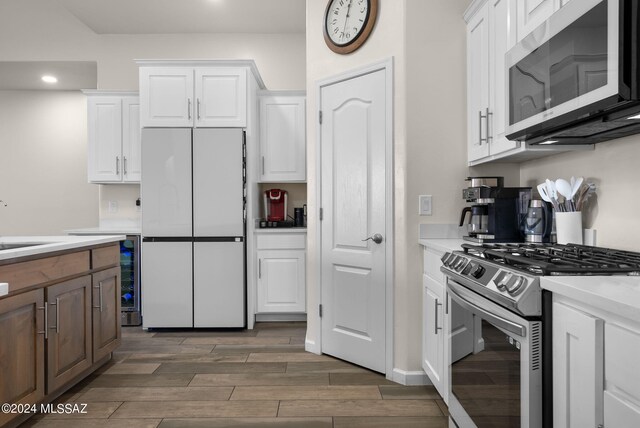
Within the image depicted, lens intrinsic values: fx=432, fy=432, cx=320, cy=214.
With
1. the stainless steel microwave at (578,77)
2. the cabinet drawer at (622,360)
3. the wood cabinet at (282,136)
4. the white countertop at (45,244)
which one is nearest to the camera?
the cabinet drawer at (622,360)

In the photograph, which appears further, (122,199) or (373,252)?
(122,199)

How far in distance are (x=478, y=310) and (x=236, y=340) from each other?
2.52m

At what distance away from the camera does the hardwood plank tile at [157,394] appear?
8.27 ft

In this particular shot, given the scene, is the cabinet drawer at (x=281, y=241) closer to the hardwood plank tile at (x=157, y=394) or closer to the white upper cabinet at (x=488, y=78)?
the hardwood plank tile at (x=157, y=394)

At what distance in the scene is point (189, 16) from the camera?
4.42 meters

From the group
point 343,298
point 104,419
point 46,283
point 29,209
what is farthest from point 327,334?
point 29,209

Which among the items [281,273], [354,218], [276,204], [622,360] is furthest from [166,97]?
[622,360]

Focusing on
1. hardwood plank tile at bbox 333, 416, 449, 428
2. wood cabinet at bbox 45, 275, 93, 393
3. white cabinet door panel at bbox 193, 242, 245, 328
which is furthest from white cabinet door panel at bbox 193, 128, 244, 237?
hardwood plank tile at bbox 333, 416, 449, 428

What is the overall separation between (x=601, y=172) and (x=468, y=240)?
724 millimetres

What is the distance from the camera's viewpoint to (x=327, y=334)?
125 inches

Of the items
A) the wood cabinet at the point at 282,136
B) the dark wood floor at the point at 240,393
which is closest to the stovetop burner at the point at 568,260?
the dark wood floor at the point at 240,393

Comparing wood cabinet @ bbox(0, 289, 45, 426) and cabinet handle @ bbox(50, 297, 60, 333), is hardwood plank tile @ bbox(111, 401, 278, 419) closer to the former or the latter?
wood cabinet @ bbox(0, 289, 45, 426)

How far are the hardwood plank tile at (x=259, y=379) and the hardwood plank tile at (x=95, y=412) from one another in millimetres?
465

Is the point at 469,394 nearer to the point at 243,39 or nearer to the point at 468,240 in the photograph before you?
the point at 468,240
